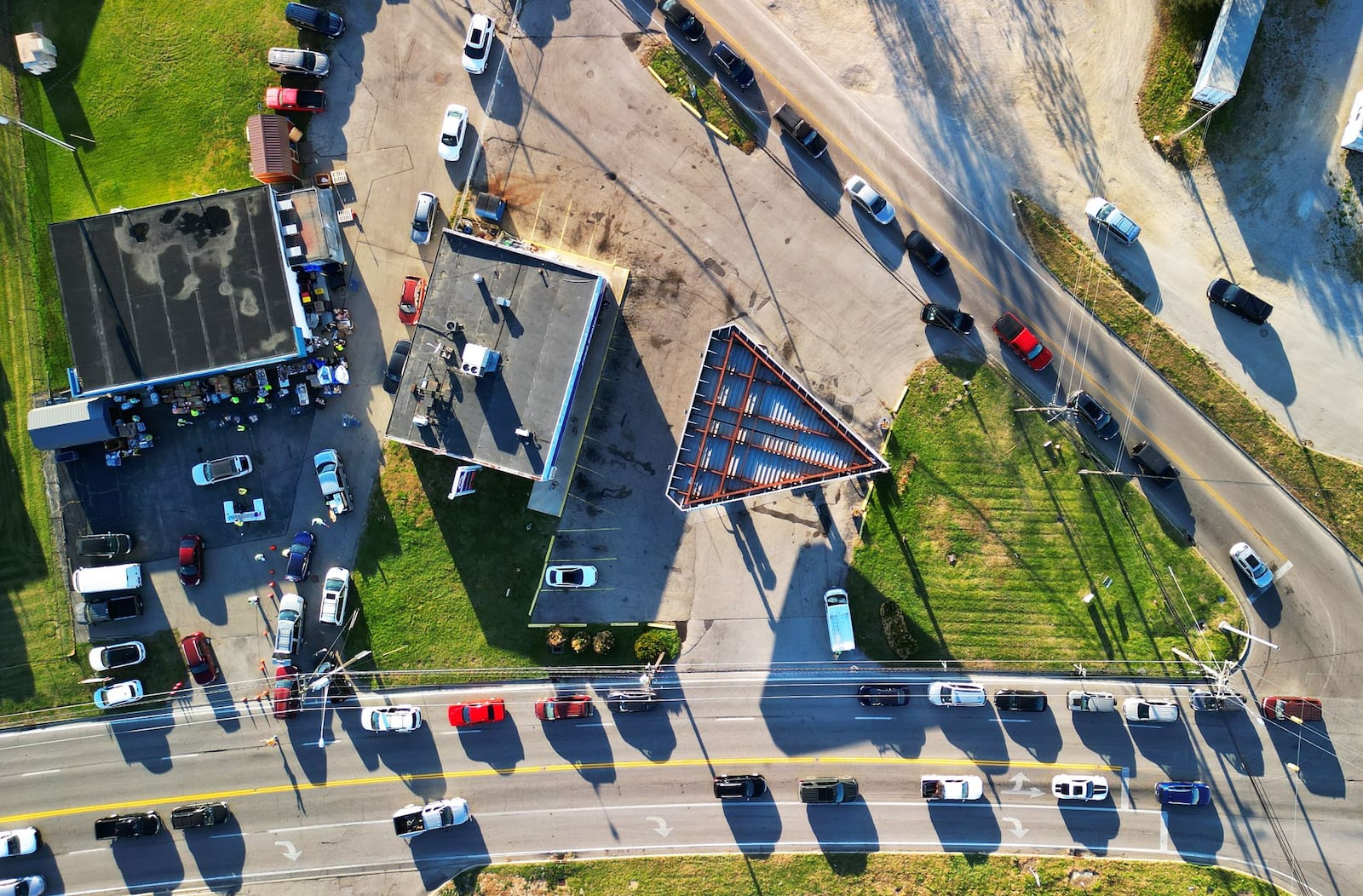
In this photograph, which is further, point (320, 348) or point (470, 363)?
point (320, 348)

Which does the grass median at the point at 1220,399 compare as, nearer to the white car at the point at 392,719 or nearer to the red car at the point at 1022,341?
the red car at the point at 1022,341

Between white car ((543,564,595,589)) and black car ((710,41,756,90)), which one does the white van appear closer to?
white car ((543,564,595,589))

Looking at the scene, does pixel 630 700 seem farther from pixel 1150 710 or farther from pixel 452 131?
pixel 452 131

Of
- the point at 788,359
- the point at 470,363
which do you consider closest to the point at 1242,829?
the point at 788,359

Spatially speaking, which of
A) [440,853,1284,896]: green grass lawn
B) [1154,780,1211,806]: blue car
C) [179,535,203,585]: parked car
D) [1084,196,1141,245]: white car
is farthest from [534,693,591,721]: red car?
[1084,196,1141,245]: white car

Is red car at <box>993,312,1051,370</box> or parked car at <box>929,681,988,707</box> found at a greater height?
red car at <box>993,312,1051,370</box>

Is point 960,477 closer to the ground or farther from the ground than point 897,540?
farther from the ground

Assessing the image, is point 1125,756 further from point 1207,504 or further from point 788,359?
point 788,359
